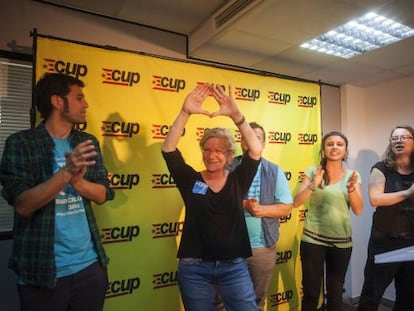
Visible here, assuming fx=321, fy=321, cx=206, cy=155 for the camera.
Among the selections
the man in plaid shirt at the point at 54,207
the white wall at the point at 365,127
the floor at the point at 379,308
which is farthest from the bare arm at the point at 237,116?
the floor at the point at 379,308

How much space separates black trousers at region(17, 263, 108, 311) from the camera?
1.24 metres

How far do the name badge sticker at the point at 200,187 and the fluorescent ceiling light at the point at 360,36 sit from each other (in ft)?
5.06

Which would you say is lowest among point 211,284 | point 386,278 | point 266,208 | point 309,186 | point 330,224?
point 386,278

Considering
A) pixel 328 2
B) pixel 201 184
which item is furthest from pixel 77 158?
pixel 328 2

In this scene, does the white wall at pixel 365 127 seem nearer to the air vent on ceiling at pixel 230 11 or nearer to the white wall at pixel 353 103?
the white wall at pixel 353 103

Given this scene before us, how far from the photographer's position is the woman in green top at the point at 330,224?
2.09m

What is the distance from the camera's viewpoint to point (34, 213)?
4.12 feet

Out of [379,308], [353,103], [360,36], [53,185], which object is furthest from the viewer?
[353,103]

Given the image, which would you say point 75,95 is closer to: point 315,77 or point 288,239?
point 288,239

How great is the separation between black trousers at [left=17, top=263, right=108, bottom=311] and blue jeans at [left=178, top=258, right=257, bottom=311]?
1.20 ft

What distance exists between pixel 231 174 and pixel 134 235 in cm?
83

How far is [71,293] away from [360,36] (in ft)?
8.16

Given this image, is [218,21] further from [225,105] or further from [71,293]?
[71,293]

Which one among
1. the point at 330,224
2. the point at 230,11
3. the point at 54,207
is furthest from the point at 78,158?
the point at 330,224
